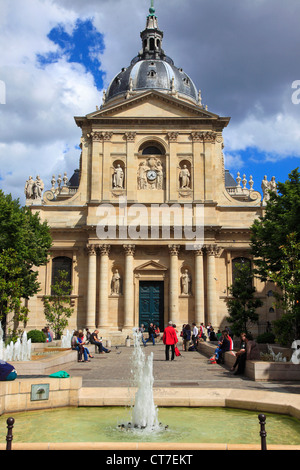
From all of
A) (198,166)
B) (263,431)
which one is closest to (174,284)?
(198,166)

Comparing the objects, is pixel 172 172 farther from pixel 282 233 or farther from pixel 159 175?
pixel 282 233

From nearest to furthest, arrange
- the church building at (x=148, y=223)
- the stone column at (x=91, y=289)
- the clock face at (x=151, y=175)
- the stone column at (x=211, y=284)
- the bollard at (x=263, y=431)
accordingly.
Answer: the bollard at (x=263, y=431)
the stone column at (x=91, y=289)
the stone column at (x=211, y=284)
the church building at (x=148, y=223)
the clock face at (x=151, y=175)

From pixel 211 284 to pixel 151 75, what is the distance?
95.3 feet

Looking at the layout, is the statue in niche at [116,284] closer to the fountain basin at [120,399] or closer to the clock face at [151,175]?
the clock face at [151,175]

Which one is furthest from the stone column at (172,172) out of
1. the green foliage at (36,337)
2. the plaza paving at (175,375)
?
the plaza paving at (175,375)

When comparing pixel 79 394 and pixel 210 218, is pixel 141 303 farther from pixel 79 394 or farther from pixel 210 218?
pixel 79 394

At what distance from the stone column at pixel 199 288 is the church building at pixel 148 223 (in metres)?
0.08

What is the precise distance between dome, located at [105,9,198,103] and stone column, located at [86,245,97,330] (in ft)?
70.7

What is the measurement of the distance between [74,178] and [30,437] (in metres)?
58.3

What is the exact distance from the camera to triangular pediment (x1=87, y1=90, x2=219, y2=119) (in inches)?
1606

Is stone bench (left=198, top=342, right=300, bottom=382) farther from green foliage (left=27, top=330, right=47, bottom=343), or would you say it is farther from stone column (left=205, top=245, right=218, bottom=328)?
stone column (left=205, top=245, right=218, bottom=328)

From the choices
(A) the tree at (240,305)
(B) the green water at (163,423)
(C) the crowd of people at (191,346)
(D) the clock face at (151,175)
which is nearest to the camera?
(B) the green water at (163,423)

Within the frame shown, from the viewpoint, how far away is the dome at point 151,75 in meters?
55.0

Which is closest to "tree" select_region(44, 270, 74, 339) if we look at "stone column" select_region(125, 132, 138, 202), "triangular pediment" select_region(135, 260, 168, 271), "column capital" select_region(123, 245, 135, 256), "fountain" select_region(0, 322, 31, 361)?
"column capital" select_region(123, 245, 135, 256)
